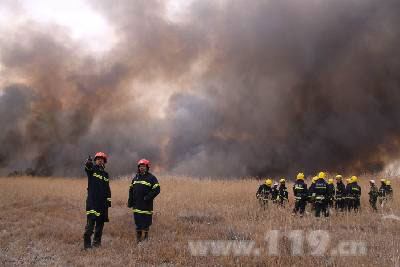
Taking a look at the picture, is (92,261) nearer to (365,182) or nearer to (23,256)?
(23,256)

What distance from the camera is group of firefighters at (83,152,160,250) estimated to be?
9141mm

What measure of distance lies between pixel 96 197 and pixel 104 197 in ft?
0.74

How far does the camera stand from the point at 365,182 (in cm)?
2608

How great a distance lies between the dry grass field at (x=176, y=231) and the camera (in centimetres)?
804

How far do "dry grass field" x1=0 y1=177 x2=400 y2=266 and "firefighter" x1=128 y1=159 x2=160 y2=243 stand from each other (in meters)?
0.43

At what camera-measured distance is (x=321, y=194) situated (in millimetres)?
15984

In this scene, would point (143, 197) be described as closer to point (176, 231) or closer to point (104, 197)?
point (104, 197)

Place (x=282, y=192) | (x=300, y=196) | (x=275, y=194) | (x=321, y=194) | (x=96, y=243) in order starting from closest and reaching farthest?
(x=96, y=243) < (x=321, y=194) < (x=300, y=196) < (x=275, y=194) < (x=282, y=192)

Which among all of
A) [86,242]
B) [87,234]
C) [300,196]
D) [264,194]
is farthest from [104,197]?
[300,196]

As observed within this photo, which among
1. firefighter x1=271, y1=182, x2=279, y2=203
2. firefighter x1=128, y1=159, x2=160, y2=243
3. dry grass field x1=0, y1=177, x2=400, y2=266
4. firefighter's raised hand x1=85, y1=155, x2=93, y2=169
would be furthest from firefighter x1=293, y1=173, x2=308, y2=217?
firefighter's raised hand x1=85, y1=155, x2=93, y2=169

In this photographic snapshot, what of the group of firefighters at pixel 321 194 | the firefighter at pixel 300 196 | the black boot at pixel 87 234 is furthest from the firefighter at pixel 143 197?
the firefighter at pixel 300 196

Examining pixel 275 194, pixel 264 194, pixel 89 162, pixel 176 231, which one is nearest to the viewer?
pixel 89 162

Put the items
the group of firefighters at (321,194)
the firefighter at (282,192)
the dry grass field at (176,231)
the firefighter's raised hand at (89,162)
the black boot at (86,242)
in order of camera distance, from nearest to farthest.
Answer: the dry grass field at (176,231) → the firefighter's raised hand at (89,162) → the black boot at (86,242) → the group of firefighters at (321,194) → the firefighter at (282,192)

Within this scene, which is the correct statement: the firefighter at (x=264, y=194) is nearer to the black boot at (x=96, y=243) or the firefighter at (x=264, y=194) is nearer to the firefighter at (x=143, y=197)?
the firefighter at (x=143, y=197)
